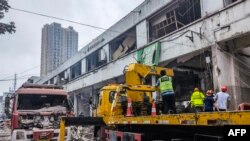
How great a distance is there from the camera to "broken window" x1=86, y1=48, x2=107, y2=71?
2898 cm

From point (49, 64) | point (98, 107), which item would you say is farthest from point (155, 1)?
point (49, 64)

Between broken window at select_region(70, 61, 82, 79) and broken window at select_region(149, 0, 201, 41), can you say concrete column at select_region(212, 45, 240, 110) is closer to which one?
broken window at select_region(149, 0, 201, 41)

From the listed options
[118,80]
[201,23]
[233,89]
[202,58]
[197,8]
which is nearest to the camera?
[233,89]

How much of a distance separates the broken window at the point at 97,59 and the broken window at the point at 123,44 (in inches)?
47.9

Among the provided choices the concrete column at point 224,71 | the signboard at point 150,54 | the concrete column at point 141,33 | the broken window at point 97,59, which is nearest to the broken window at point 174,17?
the concrete column at point 141,33

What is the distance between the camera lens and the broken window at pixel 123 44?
81.5 feet

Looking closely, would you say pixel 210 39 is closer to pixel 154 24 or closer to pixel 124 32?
pixel 154 24

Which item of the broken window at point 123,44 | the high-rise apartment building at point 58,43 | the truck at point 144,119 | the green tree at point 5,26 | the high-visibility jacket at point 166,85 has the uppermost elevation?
the high-rise apartment building at point 58,43

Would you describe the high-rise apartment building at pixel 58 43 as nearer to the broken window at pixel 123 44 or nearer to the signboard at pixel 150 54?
the broken window at pixel 123 44

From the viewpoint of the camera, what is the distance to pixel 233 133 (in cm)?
387

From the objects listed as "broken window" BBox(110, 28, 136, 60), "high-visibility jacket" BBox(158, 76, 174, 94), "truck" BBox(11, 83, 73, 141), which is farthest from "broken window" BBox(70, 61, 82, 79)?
"high-visibility jacket" BBox(158, 76, 174, 94)

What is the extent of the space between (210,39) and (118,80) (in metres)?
12.4

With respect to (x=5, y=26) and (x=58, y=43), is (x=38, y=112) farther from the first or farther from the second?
(x=58, y=43)

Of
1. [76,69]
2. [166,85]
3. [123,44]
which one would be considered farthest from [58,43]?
[166,85]
